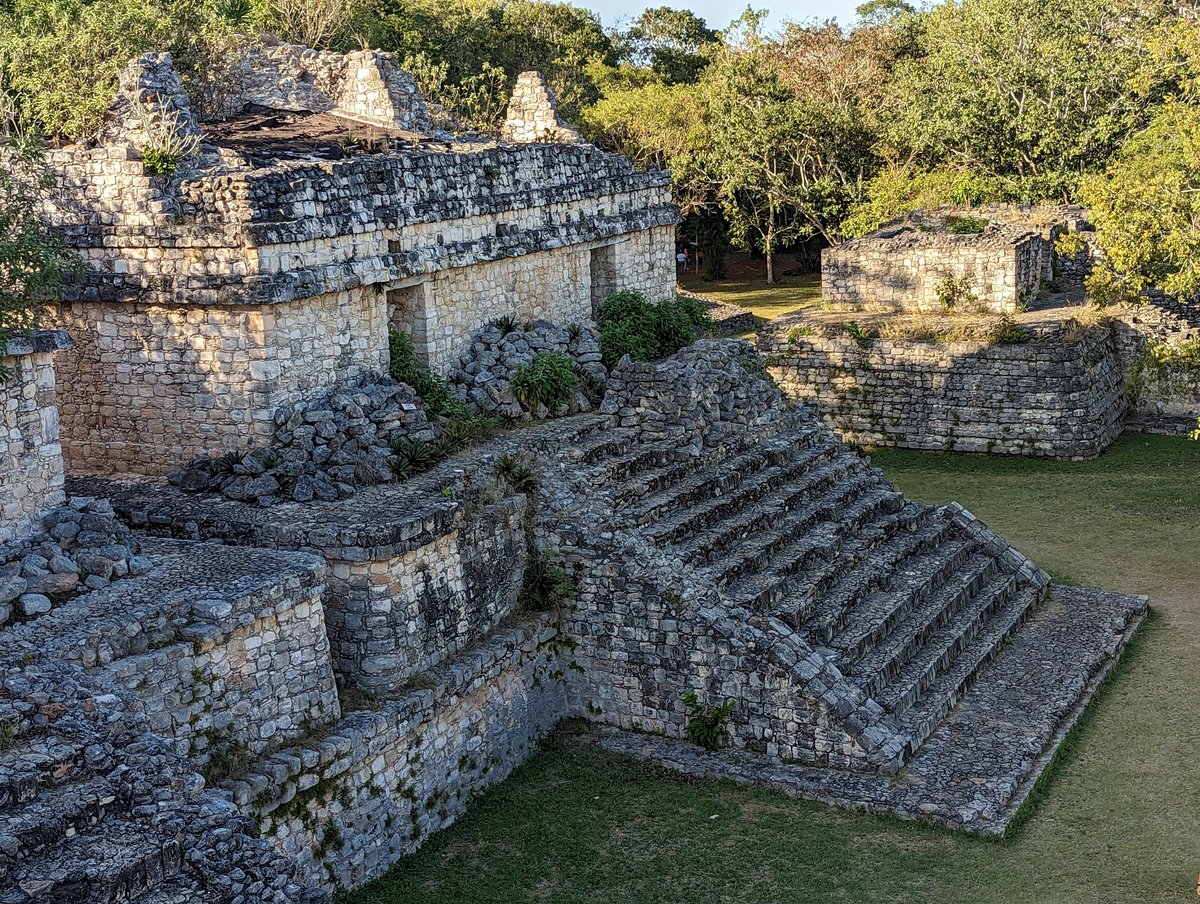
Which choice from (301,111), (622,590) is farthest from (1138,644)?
(301,111)

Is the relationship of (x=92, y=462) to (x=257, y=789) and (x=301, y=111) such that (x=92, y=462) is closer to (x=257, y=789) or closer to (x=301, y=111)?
(x=257, y=789)

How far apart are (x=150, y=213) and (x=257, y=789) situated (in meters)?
5.12

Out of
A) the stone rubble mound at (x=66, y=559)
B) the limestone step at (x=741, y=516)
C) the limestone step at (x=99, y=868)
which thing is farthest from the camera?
the limestone step at (x=741, y=516)

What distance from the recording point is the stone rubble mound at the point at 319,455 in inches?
448

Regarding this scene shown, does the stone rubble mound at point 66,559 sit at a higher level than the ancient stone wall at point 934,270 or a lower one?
lower

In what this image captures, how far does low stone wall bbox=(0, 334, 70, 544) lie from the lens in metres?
9.76

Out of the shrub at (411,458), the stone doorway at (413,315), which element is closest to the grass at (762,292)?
the stone doorway at (413,315)

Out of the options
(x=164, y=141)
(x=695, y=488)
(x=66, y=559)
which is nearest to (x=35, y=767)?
(x=66, y=559)

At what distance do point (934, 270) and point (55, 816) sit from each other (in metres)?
17.5

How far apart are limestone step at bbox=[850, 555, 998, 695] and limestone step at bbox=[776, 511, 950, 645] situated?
0.37 metres

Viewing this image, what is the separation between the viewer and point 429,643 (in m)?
10.9

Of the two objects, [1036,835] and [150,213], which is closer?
[1036,835]

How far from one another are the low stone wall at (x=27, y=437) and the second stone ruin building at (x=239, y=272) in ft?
5.76

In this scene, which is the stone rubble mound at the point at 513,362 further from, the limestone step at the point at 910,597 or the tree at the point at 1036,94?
the tree at the point at 1036,94
